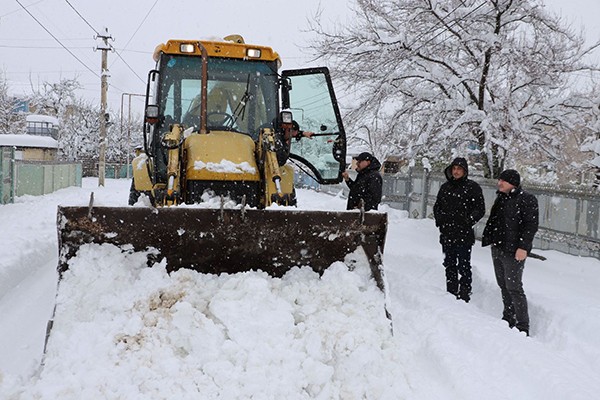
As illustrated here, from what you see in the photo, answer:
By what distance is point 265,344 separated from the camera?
10.6 feet

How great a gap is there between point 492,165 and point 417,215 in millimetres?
3513

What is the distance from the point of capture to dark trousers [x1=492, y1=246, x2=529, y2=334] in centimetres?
456

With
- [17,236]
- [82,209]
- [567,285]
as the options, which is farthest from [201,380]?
[17,236]

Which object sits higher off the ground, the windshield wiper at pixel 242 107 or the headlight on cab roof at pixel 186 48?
the headlight on cab roof at pixel 186 48

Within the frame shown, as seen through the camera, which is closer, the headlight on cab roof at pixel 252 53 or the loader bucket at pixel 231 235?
the loader bucket at pixel 231 235

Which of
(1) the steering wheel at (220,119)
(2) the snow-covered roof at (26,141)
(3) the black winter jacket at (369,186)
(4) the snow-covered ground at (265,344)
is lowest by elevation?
(4) the snow-covered ground at (265,344)

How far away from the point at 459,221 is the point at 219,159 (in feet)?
8.63

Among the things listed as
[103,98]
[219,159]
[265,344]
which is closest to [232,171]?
[219,159]

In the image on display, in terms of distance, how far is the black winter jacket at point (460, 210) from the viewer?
539 centimetres

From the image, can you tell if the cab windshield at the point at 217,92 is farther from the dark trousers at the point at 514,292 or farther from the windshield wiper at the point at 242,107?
the dark trousers at the point at 514,292

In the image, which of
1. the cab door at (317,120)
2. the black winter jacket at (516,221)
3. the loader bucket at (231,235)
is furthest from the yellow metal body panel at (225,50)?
A: the black winter jacket at (516,221)

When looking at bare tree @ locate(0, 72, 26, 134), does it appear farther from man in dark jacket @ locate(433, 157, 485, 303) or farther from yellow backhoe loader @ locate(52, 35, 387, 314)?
man in dark jacket @ locate(433, 157, 485, 303)

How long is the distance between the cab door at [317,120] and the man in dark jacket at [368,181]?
24 centimetres

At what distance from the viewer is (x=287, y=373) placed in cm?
307
